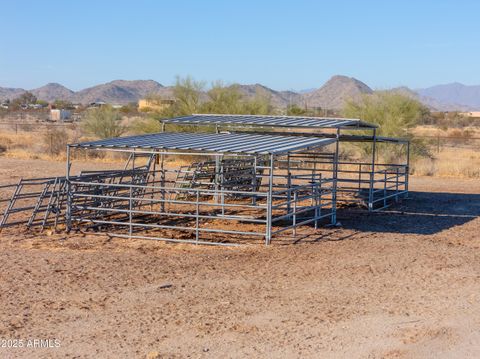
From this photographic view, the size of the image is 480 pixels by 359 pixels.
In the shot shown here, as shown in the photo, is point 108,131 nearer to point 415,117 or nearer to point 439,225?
point 415,117

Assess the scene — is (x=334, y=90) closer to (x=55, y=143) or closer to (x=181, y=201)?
(x=55, y=143)

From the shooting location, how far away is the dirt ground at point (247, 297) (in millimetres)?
7285

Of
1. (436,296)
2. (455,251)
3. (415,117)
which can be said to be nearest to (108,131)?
(415,117)

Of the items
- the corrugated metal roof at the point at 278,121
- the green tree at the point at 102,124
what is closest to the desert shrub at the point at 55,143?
the green tree at the point at 102,124

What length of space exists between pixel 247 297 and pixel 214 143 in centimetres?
581

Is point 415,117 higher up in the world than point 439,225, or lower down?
higher up

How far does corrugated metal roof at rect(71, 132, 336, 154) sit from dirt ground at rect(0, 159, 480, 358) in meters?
1.77

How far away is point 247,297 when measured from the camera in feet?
30.3

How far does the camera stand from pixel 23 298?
29.6 feet

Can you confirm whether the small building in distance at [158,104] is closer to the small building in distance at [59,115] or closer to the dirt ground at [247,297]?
the dirt ground at [247,297]

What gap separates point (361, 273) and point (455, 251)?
2799 millimetres

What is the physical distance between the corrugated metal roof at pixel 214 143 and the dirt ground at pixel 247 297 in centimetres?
177

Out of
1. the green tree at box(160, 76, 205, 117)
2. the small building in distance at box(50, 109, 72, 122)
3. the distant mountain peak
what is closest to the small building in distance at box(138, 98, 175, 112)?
the green tree at box(160, 76, 205, 117)

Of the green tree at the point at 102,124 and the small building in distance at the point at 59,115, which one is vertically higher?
the green tree at the point at 102,124
